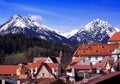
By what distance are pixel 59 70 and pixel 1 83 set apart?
5764 centimetres

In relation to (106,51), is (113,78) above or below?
below

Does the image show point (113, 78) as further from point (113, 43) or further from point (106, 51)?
point (113, 43)

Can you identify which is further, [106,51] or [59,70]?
[106,51]

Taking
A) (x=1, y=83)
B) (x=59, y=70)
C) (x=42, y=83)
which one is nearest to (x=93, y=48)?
(x=59, y=70)

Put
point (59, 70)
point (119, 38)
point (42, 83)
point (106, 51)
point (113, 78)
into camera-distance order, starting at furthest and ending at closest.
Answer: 1. point (119, 38)
2. point (106, 51)
3. point (59, 70)
4. point (42, 83)
5. point (113, 78)

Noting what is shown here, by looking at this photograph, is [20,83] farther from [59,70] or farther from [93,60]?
[93,60]

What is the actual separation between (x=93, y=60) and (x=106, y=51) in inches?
217

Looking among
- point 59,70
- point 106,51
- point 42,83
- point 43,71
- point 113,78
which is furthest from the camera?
point 106,51

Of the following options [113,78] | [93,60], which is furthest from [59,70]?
[113,78]

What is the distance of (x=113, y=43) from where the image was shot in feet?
493

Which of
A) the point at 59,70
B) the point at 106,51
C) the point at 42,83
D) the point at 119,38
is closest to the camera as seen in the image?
the point at 42,83

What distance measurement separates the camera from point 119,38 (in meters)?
149

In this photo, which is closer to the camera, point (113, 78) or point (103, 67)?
point (113, 78)

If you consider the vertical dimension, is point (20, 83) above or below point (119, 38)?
below
